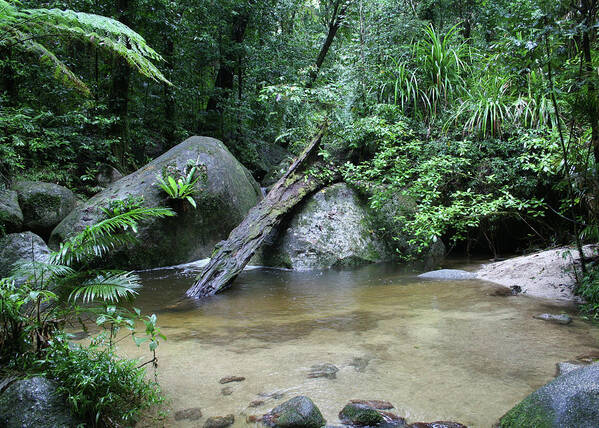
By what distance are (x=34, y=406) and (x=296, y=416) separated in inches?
49.7

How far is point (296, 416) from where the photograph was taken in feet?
6.52

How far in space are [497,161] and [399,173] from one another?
1.72 metres

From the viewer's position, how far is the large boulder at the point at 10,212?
6.21m

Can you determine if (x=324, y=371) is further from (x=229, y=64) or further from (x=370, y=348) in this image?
(x=229, y=64)

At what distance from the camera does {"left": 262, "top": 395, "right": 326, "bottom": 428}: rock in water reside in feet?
6.46

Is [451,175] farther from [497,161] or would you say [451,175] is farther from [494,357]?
[494,357]

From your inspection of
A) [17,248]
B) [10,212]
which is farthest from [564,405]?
[10,212]

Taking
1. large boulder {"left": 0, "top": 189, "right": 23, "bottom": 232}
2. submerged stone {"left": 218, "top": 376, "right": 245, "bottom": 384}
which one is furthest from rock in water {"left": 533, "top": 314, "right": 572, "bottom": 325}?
large boulder {"left": 0, "top": 189, "right": 23, "bottom": 232}

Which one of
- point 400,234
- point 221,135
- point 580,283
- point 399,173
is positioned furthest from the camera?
point 221,135

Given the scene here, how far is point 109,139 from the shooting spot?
8.89 meters

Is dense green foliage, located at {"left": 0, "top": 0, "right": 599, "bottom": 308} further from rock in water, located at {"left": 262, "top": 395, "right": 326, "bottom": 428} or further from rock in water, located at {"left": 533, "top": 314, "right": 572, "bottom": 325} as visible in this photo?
rock in water, located at {"left": 262, "top": 395, "right": 326, "bottom": 428}

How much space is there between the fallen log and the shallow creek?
1.25ft

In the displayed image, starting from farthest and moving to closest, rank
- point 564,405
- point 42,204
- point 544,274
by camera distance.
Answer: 1. point 42,204
2. point 544,274
3. point 564,405

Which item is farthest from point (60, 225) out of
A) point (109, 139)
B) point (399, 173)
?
point (399, 173)
